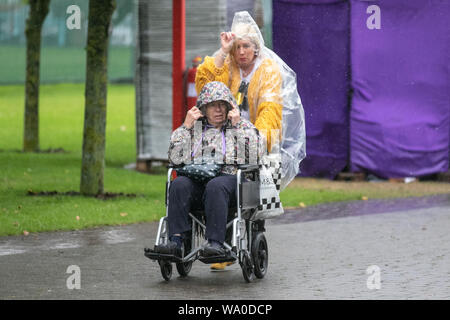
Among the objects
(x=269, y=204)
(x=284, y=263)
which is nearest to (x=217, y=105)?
(x=269, y=204)

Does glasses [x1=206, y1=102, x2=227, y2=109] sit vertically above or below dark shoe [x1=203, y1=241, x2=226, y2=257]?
above

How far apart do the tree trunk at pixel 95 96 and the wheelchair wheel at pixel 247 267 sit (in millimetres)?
5038

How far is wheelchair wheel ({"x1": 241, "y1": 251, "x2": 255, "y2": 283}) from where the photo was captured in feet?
26.5

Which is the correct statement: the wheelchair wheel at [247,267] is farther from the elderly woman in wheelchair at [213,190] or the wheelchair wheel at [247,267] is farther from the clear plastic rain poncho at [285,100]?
Answer: the clear plastic rain poncho at [285,100]

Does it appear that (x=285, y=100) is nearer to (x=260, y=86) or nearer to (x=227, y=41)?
(x=260, y=86)

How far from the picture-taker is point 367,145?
1561 cm

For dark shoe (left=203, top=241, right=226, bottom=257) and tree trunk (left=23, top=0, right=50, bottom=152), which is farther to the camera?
tree trunk (left=23, top=0, right=50, bottom=152)

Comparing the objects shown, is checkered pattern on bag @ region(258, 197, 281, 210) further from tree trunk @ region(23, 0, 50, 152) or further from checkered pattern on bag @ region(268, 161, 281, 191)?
tree trunk @ region(23, 0, 50, 152)

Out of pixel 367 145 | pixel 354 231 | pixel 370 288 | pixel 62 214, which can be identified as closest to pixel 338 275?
pixel 370 288

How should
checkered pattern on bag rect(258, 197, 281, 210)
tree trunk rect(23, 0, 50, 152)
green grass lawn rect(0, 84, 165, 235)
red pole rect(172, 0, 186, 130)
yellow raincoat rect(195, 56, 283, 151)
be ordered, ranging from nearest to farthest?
checkered pattern on bag rect(258, 197, 281, 210) → yellow raincoat rect(195, 56, 283, 151) → green grass lawn rect(0, 84, 165, 235) → red pole rect(172, 0, 186, 130) → tree trunk rect(23, 0, 50, 152)

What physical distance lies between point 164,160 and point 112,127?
9180mm

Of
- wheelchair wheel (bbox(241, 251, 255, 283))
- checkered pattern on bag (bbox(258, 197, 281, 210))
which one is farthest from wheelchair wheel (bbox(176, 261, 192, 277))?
checkered pattern on bag (bbox(258, 197, 281, 210))

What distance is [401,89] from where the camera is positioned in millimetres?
15555

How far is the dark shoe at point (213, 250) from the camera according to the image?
7.83 meters
